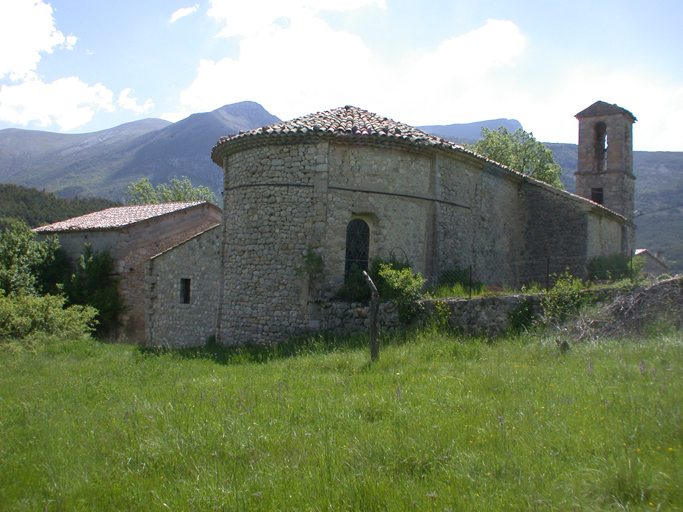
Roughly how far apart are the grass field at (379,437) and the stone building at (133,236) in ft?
43.5

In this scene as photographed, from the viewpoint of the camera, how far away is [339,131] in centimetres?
1182

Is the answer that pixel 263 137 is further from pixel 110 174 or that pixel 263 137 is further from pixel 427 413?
pixel 110 174

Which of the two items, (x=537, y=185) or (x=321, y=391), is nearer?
(x=321, y=391)

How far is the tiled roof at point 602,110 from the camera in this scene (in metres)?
22.9

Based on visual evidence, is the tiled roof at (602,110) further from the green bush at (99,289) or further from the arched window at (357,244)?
the green bush at (99,289)

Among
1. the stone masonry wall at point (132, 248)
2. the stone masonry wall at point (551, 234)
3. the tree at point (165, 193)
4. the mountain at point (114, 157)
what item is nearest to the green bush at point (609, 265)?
the stone masonry wall at point (551, 234)

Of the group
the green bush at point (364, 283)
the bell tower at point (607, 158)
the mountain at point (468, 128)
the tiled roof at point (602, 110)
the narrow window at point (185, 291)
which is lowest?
the narrow window at point (185, 291)

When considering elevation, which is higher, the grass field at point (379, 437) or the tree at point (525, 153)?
the tree at point (525, 153)

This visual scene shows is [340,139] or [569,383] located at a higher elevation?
[340,139]

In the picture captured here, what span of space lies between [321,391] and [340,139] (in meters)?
7.03

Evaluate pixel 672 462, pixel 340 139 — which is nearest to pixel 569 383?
pixel 672 462

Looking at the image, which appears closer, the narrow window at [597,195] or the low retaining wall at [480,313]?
the low retaining wall at [480,313]

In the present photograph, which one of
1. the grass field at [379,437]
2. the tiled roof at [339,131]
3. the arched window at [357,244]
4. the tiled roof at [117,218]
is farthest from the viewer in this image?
the tiled roof at [117,218]

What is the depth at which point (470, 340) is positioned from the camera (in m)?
9.10
